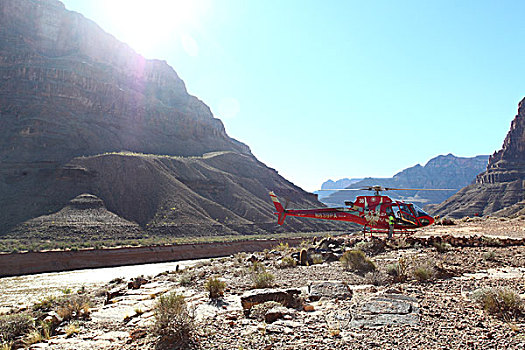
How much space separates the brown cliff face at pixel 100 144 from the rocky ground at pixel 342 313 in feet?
166

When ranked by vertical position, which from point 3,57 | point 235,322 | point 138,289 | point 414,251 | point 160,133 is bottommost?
point 138,289

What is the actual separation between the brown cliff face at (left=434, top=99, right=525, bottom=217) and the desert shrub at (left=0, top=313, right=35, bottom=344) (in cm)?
8225

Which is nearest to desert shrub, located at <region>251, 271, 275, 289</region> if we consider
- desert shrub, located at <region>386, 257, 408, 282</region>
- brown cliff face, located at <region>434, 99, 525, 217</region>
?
desert shrub, located at <region>386, 257, 408, 282</region>

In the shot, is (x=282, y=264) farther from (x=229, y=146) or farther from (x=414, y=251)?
(x=229, y=146)

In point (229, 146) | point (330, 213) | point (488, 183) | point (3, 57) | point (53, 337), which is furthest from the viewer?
point (229, 146)

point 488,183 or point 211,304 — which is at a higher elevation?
point 488,183

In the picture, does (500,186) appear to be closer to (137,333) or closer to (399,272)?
(399,272)

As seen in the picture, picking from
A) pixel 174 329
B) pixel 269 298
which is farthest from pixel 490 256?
pixel 174 329

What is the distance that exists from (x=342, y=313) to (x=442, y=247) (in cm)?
834

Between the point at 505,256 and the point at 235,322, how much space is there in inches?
404

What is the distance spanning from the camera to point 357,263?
11.6m

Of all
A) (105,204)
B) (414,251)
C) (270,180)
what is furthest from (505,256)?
(270,180)

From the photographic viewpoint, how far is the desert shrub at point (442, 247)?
13426 millimetres

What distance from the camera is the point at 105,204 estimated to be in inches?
2499
